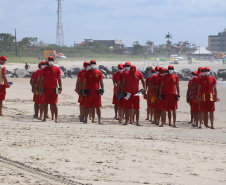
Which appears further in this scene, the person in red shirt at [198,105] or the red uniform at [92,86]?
the person in red shirt at [198,105]

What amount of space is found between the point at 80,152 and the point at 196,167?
1.88m

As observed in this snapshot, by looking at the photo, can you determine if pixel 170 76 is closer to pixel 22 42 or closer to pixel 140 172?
pixel 140 172

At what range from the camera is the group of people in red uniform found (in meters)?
13.0

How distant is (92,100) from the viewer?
42.8 feet

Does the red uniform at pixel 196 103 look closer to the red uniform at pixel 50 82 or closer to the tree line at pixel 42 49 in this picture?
the red uniform at pixel 50 82

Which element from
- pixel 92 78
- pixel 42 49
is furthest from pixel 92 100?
pixel 42 49

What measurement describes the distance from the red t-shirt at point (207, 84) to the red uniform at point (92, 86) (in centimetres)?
253

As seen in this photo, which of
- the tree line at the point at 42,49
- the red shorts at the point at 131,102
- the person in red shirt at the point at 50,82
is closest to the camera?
the person in red shirt at the point at 50,82

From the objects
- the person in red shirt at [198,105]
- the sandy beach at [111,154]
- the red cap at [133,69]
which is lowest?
the sandy beach at [111,154]

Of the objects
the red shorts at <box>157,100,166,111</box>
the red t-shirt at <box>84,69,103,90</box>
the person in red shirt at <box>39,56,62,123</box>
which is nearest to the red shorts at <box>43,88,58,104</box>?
the person in red shirt at <box>39,56,62,123</box>

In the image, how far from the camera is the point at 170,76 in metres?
12.8

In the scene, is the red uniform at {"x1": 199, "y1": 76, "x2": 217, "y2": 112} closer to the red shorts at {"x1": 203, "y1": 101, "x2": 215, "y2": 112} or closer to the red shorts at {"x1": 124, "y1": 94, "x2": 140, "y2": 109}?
the red shorts at {"x1": 203, "y1": 101, "x2": 215, "y2": 112}

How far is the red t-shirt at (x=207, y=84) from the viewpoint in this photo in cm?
1302

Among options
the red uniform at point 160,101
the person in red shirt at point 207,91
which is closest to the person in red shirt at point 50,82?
the red uniform at point 160,101
